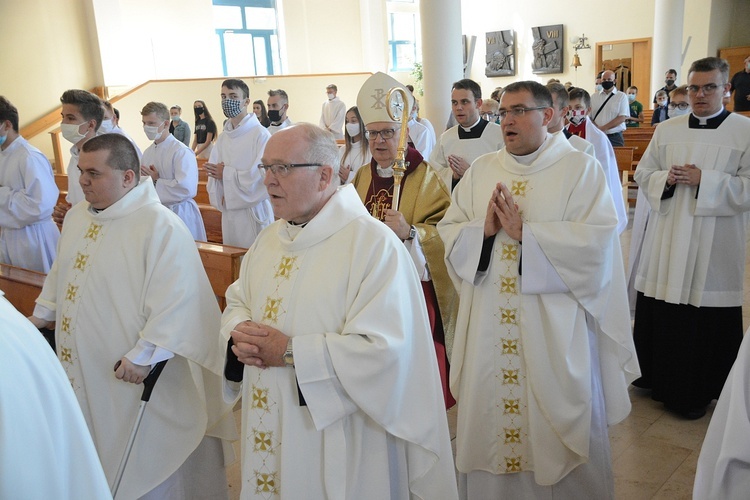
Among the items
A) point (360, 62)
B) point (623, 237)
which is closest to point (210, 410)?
point (623, 237)

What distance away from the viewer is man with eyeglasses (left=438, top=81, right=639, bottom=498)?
121 inches

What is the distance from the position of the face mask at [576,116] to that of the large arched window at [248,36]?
1491 cm

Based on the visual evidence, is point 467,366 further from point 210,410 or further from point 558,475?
point 210,410

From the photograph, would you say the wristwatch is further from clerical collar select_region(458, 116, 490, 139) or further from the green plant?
the green plant

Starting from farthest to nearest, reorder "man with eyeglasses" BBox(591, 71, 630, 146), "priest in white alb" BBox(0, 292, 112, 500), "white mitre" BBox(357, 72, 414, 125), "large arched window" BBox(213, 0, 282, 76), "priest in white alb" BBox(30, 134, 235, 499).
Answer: "large arched window" BBox(213, 0, 282, 76) → "man with eyeglasses" BBox(591, 71, 630, 146) → "white mitre" BBox(357, 72, 414, 125) → "priest in white alb" BBox(30, 134, 235, 499) → "priest in white alb" BBox(0, 292, 112, 500)

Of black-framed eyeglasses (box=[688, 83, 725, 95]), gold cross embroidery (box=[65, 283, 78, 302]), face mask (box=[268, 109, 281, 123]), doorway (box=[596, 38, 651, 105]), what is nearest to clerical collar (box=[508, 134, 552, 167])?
black-framed eyeglasses (box=[688, 83, 725, 95])

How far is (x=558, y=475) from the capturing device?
10.3 ft

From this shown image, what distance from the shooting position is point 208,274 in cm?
495

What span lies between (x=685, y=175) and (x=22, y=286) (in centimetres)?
449

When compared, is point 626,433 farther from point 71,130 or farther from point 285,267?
point 71,130

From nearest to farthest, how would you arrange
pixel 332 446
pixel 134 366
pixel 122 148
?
pixel 332 446 < pixel 134 366 < pixel 122 148

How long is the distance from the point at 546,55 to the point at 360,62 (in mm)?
5873

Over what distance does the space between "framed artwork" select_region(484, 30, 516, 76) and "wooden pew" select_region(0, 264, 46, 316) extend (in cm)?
1972

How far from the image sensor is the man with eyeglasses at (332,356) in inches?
87.6
